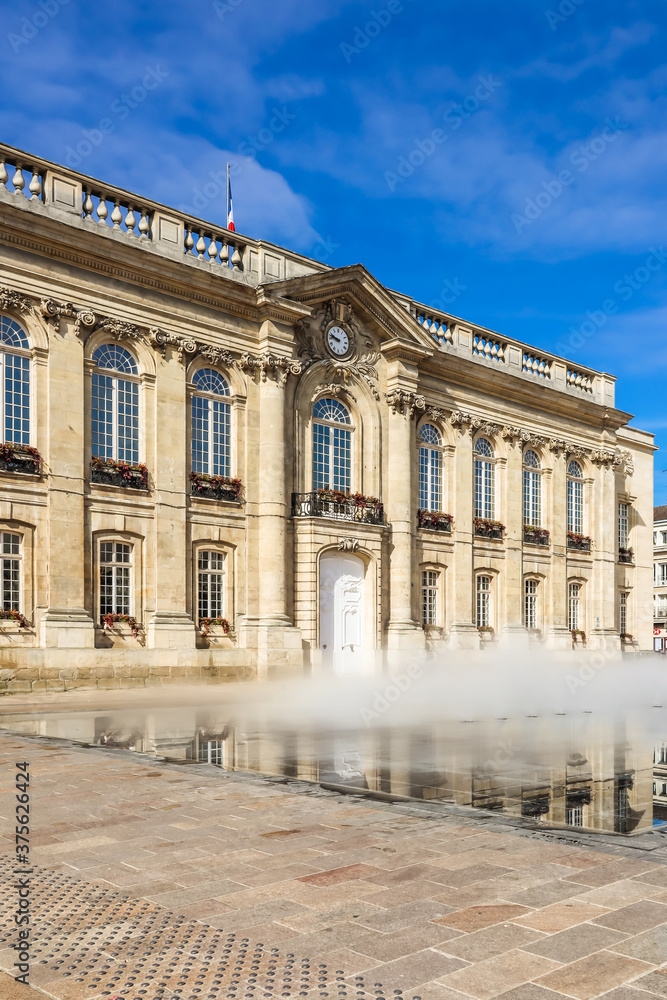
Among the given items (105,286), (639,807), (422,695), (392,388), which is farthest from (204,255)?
(639,807)

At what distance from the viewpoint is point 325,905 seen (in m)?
5.34

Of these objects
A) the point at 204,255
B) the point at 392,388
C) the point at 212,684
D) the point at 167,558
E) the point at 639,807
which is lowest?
the point at 212,684

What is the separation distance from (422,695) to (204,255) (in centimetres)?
1440

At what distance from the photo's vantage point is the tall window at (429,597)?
3328 centimetres

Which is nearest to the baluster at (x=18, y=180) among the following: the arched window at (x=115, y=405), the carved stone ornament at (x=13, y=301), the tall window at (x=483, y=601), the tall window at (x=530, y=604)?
the carved stone ornament at (x=13, y=301)

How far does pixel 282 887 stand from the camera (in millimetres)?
5688

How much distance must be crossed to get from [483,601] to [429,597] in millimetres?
3482

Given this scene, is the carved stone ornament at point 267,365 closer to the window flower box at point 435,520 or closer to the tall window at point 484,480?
the window flower box at point 435,520

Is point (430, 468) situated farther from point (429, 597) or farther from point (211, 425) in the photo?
point (211, 425)

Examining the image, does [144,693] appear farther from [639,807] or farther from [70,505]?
[639,807]

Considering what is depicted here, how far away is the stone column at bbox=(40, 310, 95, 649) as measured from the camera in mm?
23016

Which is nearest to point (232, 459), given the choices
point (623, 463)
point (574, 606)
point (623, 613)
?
point (574, 606)

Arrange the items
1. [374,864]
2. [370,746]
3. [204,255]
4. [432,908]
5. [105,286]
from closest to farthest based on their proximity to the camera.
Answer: [432,908]
[374,864]
[370,746]
[105,286]
[204,255]

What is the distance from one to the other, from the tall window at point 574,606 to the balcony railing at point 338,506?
515 inches
